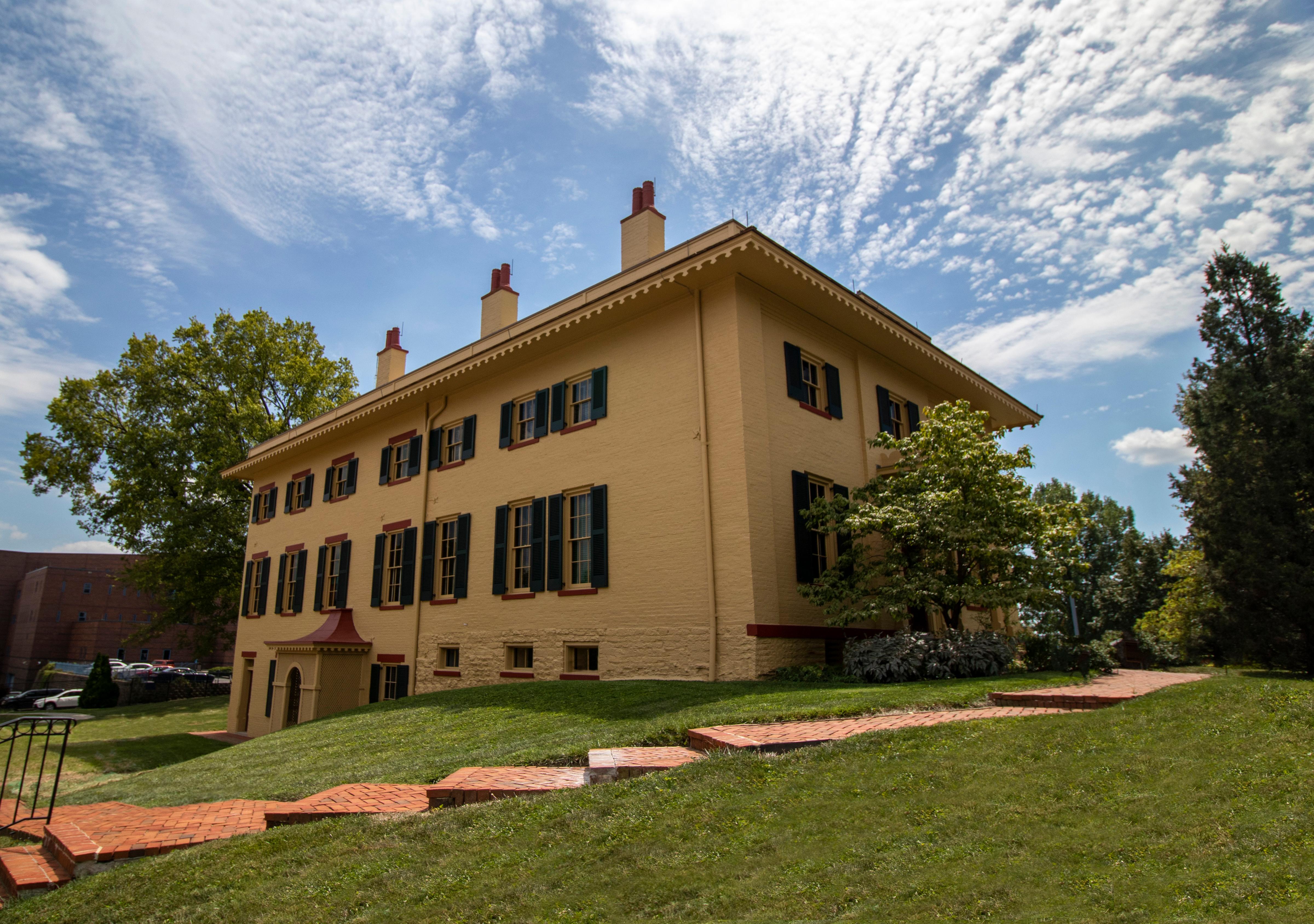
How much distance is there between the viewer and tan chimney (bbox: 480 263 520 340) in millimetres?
20906

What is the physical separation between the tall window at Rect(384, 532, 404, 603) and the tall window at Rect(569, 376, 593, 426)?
6863mm

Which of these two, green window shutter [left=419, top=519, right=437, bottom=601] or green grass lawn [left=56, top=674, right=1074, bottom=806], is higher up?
green window shutter [left=419, top=519, right=437, bottom=601]

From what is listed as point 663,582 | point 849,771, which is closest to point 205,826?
point 849,771

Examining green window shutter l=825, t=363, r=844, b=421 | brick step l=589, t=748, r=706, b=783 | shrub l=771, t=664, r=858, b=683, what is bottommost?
brick step l=589, t=748, r=706, b=783

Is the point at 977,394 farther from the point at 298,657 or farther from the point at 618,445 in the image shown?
the point at 298,657

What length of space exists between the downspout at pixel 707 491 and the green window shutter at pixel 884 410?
16.7ft

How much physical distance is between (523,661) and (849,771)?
11.3 m

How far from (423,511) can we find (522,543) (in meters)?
4.10

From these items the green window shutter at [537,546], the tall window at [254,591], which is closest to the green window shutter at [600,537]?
the green window shutter at [537,546]

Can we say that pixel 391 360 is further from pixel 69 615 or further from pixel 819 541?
pixel 69 615

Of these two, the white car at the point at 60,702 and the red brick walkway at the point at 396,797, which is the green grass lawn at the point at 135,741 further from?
the red brick walkway at the point at 396,797

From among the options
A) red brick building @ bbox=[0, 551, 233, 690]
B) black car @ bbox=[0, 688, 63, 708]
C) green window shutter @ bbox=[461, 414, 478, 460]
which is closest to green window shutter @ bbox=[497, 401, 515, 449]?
green window shutter @ bbox=[461, 414, 478, 460]

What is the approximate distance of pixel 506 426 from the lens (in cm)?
1767

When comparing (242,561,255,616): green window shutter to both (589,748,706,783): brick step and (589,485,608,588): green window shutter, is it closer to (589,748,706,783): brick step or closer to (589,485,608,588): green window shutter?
(589,485,608,588): green window shutter
